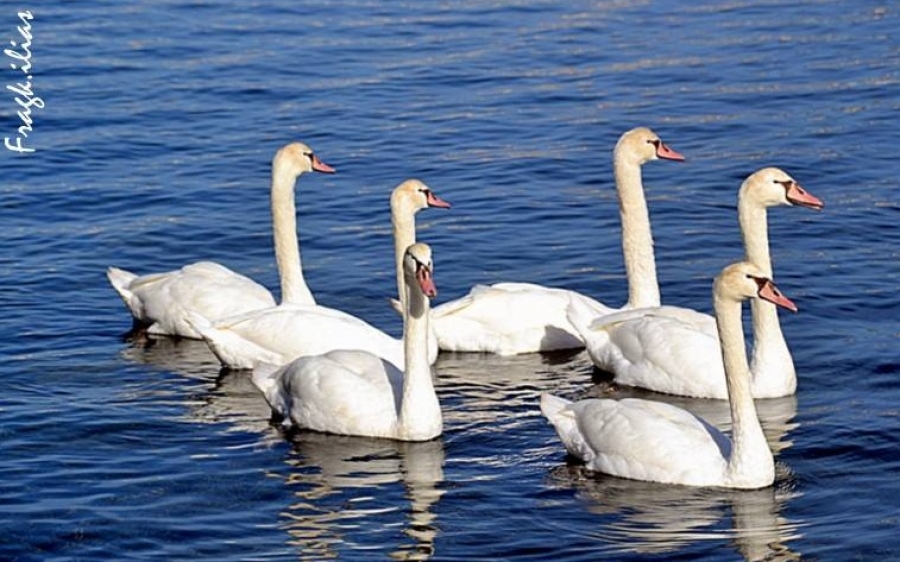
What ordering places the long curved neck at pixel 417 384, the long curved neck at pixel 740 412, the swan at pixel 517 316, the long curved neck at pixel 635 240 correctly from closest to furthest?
the long curved neck at pixel 740 412, the long curved neck at pixel 417 384, the swan at pixel 517 316, the long curved neck at pixel 635 240

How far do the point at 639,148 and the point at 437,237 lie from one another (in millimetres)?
3308

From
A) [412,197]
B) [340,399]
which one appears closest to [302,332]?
[412,197]

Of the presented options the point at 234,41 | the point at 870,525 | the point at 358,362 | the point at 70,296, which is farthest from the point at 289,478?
the point at 234,41

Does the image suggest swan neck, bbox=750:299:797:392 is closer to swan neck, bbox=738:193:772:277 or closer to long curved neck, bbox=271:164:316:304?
swan neck, bbox=738:193:772:277

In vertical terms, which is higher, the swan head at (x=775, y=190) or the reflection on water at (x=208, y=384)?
the swan head at (x=775, y=190)

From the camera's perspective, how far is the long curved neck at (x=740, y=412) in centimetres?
1354

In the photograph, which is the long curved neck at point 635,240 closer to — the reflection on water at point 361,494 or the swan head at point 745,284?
the reflection on water at point 361,494

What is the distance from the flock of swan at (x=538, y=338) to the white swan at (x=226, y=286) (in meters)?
0.02

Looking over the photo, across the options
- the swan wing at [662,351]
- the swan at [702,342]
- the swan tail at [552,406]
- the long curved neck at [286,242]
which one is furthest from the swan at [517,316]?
the swan tail at [552,406]

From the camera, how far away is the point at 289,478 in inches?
551

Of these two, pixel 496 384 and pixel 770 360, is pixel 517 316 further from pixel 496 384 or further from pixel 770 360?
pixel 770 360

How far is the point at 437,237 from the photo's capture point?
20500mm

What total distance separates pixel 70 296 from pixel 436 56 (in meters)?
10.5

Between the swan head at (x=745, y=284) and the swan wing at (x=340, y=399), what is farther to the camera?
the swan wing at (x=340, y=399)
